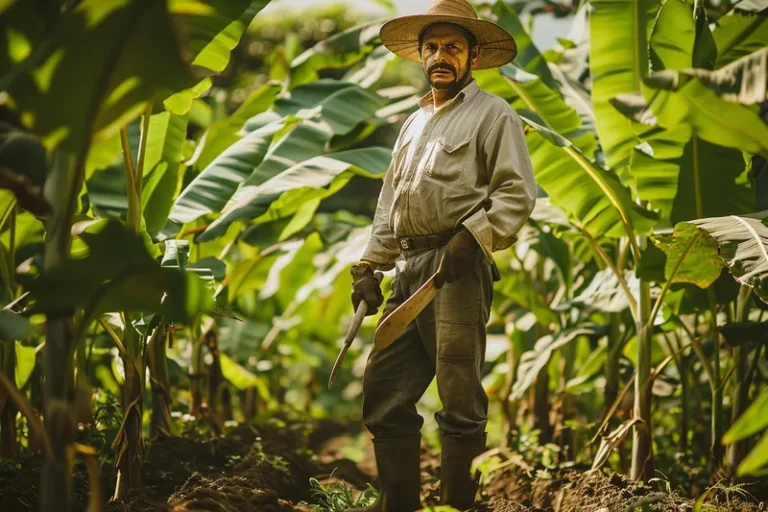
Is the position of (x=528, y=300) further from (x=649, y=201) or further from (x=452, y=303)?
(x=452, y=303)

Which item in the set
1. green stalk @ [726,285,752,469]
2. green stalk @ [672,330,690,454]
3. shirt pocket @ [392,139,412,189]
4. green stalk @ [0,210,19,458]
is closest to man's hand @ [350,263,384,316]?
shirt pocket @ [392,139,412,189]

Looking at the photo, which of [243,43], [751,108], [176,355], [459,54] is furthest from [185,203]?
[243,43]

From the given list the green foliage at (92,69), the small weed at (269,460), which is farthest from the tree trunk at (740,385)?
the green foliage at (92,69)

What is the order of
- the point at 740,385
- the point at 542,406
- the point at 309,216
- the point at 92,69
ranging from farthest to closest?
the point at 542,406
the point at 309,216
the point at 740,385
the point at 92,69

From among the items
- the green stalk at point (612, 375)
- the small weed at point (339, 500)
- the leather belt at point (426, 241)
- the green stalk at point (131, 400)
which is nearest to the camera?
the leather belt at point (426, 241)

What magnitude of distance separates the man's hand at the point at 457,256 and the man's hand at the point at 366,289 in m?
0.44

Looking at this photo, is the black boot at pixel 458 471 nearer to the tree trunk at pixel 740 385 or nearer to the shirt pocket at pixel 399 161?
the shirt pocket at pixel 399 161

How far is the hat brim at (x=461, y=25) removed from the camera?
3.36 meters

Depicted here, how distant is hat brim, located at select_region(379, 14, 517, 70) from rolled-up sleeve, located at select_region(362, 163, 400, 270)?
0.54 metres

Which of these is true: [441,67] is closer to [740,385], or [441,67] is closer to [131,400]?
[131,400]

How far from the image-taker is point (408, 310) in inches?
125

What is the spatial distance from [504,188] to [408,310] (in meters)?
0.56

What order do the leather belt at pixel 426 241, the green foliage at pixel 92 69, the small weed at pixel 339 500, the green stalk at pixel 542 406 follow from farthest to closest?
the green stalk at pixel 542 406 < the small weed at pixel 339 500 < the leather belt at pixel 426 241 < the green foliage at pixel 92 69

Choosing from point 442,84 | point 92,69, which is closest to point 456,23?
point 442,84
